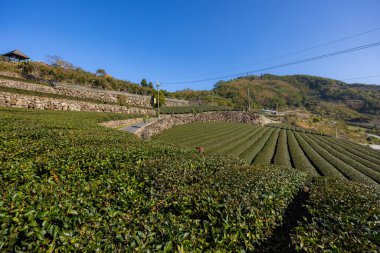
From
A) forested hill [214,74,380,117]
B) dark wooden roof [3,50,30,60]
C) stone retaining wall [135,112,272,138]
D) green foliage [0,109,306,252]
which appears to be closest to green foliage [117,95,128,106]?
stone retaining wall [135,112,272,138]

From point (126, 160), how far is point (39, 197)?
3367mm

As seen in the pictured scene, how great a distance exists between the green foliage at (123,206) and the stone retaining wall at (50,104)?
75.1ft

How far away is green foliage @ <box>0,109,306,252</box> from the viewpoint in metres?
2.24

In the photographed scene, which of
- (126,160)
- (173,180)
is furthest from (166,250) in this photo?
(126,160)

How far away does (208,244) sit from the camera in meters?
2.65

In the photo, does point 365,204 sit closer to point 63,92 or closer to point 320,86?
point 63,92

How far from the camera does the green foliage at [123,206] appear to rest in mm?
2244

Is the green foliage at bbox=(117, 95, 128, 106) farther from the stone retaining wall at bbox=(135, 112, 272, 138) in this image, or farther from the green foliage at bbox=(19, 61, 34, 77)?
the green foliage at bbox=(19, 61, 34, 77)

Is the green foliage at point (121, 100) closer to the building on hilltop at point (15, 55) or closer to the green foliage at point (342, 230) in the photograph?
the building on hilltop at point (15, 55)

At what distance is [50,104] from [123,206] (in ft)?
102

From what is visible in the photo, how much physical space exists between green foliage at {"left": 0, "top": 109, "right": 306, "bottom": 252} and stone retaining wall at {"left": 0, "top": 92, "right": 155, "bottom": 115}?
902 inches

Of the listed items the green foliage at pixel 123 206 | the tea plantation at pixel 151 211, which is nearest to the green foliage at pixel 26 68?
the tea plantation at pixel 151 211

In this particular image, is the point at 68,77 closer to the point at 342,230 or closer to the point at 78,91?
the point at 78,91

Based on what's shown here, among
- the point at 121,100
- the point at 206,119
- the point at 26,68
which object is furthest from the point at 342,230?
the point at 26,68
